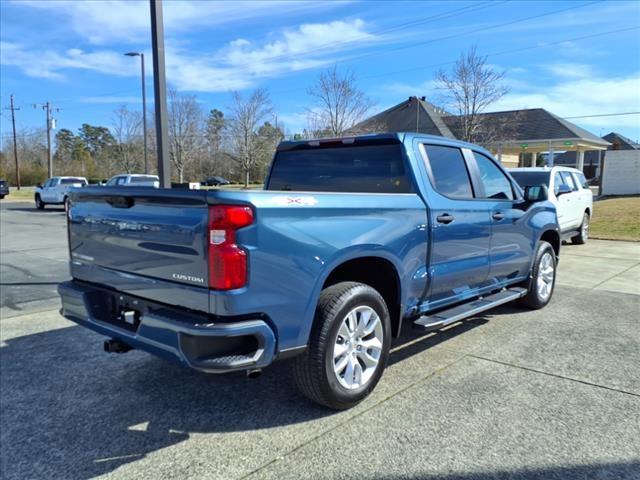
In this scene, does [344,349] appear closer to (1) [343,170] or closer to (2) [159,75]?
(1) [343,170]

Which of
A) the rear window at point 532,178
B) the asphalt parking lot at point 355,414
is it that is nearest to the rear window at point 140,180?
the rear window at point 532,178

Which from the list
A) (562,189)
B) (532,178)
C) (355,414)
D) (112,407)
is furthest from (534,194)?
(562,189)

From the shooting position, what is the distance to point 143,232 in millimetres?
3201

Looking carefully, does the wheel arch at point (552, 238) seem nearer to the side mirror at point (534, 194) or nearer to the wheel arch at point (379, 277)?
the side mirror at point (534, 194)

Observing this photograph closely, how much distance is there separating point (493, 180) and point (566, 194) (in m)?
6.65

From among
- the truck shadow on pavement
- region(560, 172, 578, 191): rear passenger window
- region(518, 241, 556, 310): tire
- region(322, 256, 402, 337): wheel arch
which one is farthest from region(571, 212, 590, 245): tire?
region(322, 256, 402, 337): wheel arch

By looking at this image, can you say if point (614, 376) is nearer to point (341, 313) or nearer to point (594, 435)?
point (594, 435)

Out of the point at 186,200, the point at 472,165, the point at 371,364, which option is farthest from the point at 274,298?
the point at 472,165

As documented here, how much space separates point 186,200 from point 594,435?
285 centimetres

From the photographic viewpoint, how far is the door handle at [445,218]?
13.9ft

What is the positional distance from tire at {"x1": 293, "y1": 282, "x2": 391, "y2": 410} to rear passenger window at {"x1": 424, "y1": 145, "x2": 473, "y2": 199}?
1.37 meters

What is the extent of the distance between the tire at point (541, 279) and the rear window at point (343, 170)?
8.57 ft

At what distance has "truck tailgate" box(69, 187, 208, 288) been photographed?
288 cm

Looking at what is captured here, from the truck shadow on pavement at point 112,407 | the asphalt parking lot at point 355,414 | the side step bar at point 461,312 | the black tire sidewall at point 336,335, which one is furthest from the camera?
the side step bar at point 461,312
